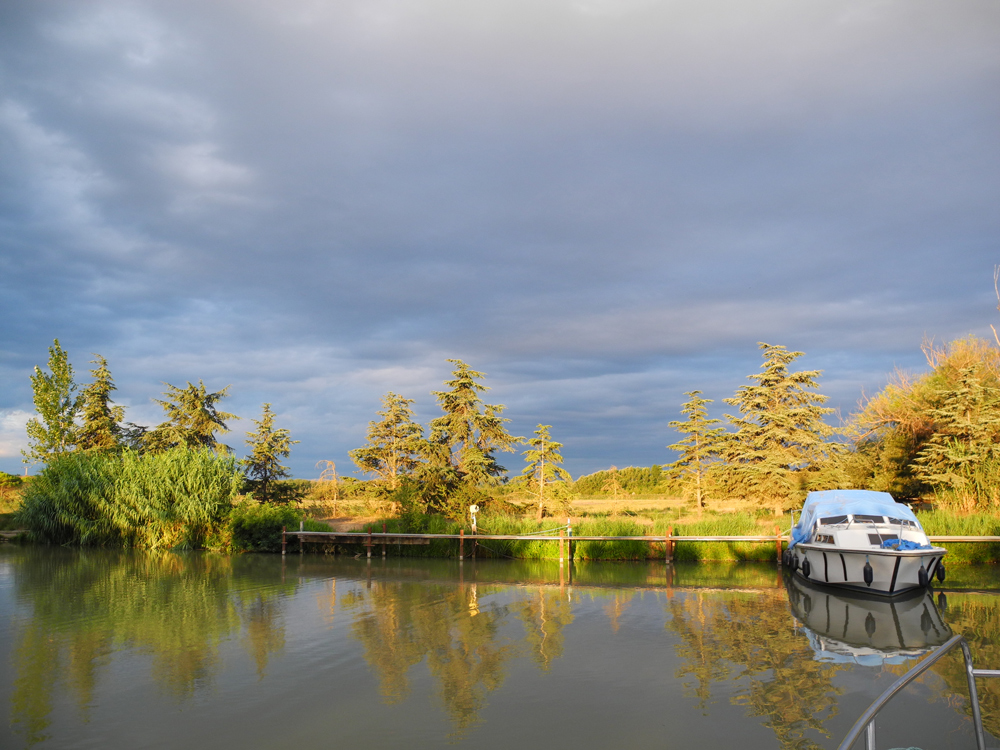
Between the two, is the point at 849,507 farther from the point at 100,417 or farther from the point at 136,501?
the point at 100,417

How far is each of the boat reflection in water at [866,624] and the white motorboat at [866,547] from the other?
1.21 feet

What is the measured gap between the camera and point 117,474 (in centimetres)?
3056

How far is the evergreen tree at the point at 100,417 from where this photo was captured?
1762 inches

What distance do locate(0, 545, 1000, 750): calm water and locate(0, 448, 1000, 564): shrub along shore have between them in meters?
6.09

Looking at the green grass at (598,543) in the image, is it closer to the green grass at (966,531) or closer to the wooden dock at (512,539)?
the wooden dock at (512,539)

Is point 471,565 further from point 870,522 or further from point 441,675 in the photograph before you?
point 441,675

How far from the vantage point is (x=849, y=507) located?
58.3ft

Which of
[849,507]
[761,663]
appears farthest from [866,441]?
[761,663]

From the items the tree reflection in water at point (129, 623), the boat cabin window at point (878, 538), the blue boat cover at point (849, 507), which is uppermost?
the blue boat cover at point (849, 507)

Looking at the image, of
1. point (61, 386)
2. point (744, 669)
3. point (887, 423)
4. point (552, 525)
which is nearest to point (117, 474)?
point (61, 386)

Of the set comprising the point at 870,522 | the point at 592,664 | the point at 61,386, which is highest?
the point at 61,386

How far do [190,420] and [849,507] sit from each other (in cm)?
3702

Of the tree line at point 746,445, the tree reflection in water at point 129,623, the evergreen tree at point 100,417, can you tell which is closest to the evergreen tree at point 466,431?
the tree line at point 746,445

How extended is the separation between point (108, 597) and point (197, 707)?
32.6 feet
